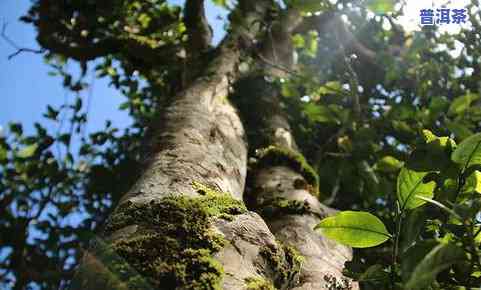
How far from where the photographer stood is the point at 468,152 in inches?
34.9

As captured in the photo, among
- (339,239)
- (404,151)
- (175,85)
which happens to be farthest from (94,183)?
(339,239)

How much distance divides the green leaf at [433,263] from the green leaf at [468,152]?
0.28m

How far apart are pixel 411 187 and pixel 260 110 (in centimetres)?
217

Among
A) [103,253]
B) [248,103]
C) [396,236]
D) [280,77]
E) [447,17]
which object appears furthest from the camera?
[280,77]

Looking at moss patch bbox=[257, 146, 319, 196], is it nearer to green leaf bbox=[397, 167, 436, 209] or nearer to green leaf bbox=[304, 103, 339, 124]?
green leaf bbox=[304, 103, 339, 124]

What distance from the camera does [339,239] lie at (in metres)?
0.96

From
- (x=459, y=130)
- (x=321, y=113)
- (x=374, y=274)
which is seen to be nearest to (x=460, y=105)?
(x=459, y=130)

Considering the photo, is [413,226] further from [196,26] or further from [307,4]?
[196,26]

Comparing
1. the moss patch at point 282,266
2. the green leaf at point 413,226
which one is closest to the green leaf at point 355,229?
the green leaf at point 413,226

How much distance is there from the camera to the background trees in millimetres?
1970

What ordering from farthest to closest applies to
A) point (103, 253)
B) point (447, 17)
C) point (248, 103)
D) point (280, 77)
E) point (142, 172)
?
point (280, 77)
point (248, 103)
point (447, 17)
point (142, 172)
point (103, 253)

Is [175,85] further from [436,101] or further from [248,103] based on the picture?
[436,101]

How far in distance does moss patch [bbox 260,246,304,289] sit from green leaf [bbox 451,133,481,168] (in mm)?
559

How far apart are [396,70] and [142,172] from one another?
353 cm
